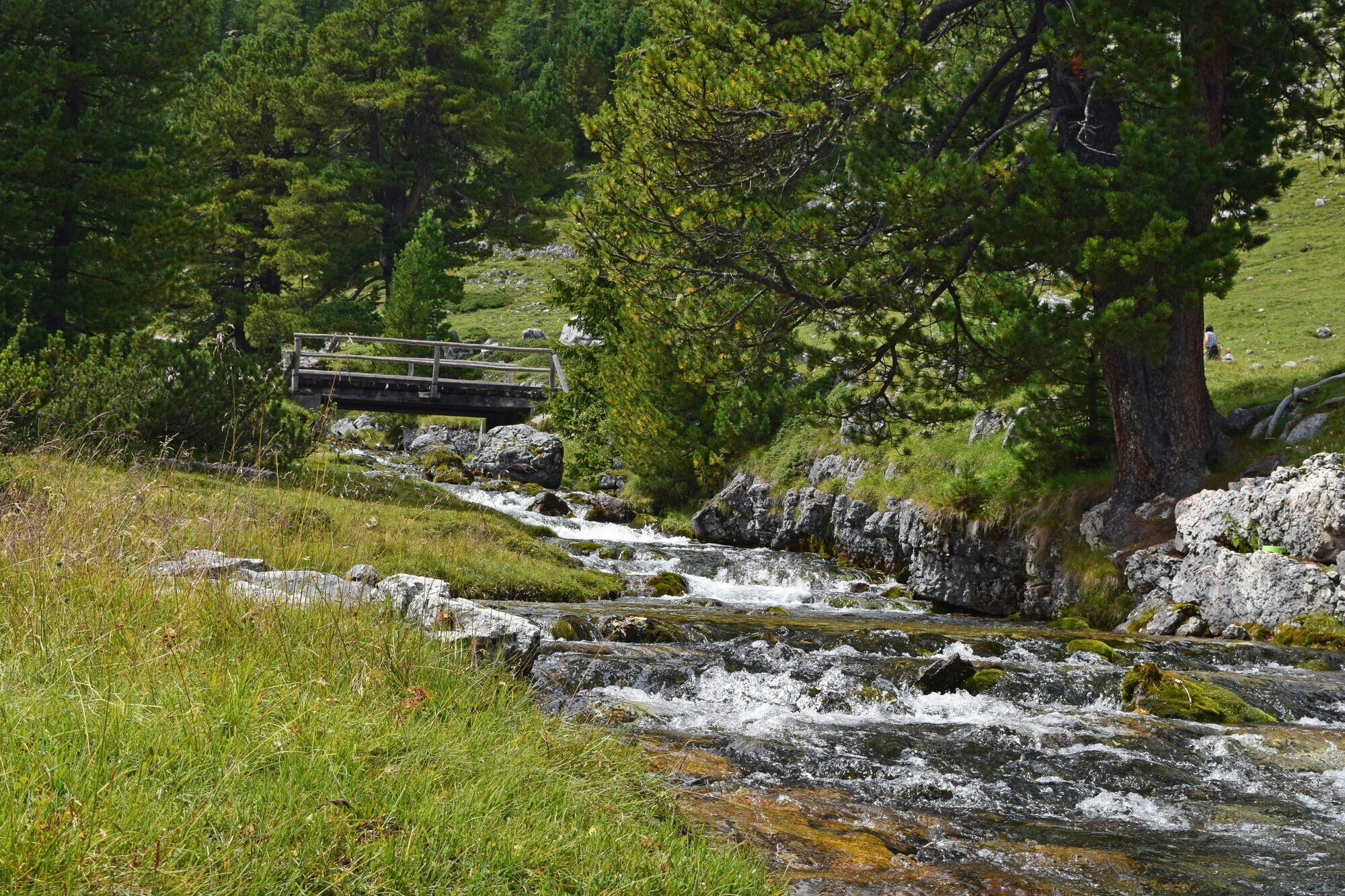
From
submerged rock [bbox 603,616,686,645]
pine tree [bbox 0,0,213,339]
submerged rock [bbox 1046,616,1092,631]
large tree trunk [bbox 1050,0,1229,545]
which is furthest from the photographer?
pine tree [bbox 0,0,213,339]

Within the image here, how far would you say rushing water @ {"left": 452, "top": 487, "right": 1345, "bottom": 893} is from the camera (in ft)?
15.4

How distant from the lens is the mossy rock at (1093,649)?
9.41 meters

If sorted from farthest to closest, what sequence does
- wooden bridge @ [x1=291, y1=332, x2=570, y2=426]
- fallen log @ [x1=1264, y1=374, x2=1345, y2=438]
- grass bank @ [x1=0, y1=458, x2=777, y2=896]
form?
wooden bridge @ [x1=291, y1=332, x2=570, y2=426]
fallen log @ [x1=1264, y1=374, x2=1345, y2=438]
grass bank @ [x1=0, y1=458, x2=777, y2=896]

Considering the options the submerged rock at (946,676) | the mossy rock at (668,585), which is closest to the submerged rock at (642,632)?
the submerged rock at (946,676)

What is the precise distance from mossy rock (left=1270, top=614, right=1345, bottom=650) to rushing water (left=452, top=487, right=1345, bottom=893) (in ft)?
2.46

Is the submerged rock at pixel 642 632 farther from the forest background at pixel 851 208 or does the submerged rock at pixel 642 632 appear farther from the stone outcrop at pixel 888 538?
the stone outcrop at pixel 888 538

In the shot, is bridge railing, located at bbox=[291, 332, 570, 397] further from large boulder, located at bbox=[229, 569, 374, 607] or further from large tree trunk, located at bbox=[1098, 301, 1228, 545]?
large boulder, located at bbox=[229, 569, 374, 607]

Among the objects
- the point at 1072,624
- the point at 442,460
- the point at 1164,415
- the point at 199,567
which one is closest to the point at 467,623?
the point at 199,567

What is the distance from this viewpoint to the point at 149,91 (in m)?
20.9

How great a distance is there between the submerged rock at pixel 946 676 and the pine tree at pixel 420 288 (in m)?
31.1

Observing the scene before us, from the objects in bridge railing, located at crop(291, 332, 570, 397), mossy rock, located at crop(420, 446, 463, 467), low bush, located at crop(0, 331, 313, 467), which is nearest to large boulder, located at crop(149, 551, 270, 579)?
low bush, located at crop(0, 331, 313, 467)

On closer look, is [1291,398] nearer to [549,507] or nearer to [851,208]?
[851,208]

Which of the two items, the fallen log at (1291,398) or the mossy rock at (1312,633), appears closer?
the mossy rock at (1312,633)

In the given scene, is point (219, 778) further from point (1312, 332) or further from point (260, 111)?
point (260, 111)
